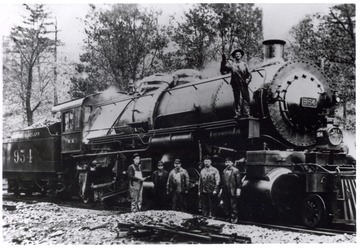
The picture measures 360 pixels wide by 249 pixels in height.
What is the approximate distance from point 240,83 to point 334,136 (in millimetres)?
1960

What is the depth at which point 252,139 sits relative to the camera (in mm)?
7562

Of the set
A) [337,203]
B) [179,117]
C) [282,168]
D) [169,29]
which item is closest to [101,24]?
[169,29]

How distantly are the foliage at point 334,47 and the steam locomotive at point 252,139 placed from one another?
139 cm

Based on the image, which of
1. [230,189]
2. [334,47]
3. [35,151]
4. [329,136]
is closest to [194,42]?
[334,47]

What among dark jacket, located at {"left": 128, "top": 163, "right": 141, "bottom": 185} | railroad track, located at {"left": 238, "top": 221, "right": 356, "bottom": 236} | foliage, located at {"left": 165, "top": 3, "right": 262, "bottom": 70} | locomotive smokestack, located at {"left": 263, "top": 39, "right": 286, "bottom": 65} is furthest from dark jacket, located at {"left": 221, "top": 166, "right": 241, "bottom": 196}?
foliage, located at {"left": 165, "top": 3, "right": 262, "bottom": 70}

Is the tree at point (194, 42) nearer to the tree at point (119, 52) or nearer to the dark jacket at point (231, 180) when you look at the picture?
the tree at point (119, 52)

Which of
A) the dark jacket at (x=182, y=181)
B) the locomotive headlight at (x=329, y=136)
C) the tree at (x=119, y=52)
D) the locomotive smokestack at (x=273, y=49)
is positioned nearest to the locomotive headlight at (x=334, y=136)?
the locomotive headlight at (x=329, y=136)

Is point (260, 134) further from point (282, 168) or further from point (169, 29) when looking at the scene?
point (169, 29)

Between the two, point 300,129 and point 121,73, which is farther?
point 121,73

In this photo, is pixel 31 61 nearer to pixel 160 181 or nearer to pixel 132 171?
pixel 132 171

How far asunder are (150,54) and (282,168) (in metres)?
8.32

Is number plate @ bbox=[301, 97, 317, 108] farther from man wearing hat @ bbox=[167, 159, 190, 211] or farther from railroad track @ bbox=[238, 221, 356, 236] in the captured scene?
man wearing hat @ bbox=[167, 159, 190, 211]

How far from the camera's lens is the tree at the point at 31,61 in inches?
362

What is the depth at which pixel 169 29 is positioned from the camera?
11.8 m
